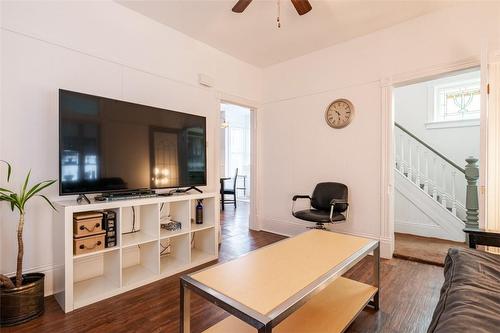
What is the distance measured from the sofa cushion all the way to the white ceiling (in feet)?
8.25

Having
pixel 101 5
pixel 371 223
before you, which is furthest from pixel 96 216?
pixel 371 223

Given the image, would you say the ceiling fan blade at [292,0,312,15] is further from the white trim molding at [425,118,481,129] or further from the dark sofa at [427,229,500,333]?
the white trim molding at [425,118,481,129]

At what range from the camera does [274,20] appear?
2.89m

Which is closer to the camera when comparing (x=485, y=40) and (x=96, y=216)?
(x=96, y=216)

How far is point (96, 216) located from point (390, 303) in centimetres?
250

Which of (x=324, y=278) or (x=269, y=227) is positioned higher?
(x=324, y=278)

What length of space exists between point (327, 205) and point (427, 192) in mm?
1898

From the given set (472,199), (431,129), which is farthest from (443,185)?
(431,129)

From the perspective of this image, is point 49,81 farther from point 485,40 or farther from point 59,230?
point 485,40

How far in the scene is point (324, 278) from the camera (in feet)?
4.39

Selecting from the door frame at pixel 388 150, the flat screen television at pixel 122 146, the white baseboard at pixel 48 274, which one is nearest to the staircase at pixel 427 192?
the door frame at pixel 388 150

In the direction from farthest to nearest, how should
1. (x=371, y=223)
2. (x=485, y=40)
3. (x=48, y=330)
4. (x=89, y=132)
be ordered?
(x=371, y=223) → (x=485, y=40) → (x=89, y=132) → (x=48, y=330)

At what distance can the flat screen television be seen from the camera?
202 centimetres

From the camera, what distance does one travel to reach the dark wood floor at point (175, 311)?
170cm
